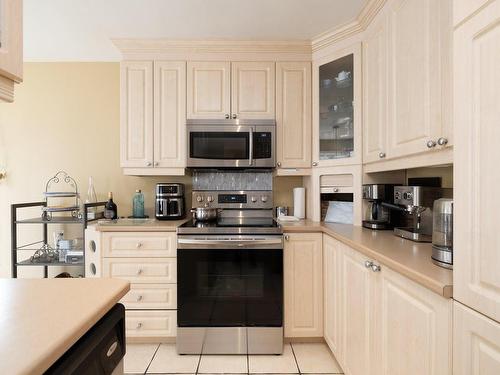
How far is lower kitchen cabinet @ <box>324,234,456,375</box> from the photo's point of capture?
35.7 inches

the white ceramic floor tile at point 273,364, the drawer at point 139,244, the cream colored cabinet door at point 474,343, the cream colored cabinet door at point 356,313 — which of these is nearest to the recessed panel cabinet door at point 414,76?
the cream colored cabinet door at point 356,313

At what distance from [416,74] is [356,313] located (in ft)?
3.98

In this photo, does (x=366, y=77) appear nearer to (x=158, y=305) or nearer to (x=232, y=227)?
(x=232, y=227)

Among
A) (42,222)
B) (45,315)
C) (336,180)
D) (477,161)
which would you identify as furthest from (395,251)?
(42,222)

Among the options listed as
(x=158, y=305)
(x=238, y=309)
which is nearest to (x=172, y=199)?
(x=158, y=305)

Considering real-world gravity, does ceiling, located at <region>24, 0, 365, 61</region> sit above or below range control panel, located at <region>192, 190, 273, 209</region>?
above

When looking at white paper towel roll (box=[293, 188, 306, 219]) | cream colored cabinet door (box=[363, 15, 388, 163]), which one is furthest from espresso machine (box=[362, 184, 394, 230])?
white paper towel roll (box=[293, 188, 306, 219])

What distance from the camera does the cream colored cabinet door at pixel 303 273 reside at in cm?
211

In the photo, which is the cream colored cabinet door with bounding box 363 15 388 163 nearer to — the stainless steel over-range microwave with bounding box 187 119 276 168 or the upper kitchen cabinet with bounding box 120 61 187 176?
the stainless steel over-range microwave with bounding box 187 119 276 168

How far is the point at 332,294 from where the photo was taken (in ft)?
6.29

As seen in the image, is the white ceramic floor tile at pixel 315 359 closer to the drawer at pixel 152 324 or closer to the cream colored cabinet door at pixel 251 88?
the drawer at pixel 152 324

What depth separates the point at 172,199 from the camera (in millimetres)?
2465

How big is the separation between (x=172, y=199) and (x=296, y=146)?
1.12m

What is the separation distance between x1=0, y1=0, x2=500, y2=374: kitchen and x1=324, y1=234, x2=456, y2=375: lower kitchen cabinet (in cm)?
1
